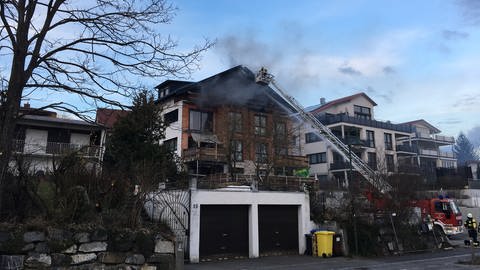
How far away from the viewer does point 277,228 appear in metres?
20.6

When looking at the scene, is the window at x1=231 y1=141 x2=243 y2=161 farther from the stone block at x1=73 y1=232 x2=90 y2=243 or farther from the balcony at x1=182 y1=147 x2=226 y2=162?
the stone block at x1=73 y1=232 x2=90 y2=243

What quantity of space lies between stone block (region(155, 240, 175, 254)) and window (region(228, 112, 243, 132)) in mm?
24184

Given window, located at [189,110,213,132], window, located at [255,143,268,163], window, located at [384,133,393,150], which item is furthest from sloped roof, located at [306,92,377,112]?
window, located at [255,143,268,163]

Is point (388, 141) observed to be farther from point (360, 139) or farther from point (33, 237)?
point (33, 237)

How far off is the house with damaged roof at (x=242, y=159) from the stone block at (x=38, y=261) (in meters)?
9.64

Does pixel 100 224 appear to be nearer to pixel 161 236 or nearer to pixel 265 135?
pixel 161 236

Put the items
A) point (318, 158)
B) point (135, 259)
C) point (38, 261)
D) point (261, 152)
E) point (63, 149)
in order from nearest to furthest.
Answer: point (38, 261), point (135, 259), point (63, 149), point (261, 152), point (318, 158)

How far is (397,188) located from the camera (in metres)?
23.0

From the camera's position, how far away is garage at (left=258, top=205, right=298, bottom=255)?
66.0 feet

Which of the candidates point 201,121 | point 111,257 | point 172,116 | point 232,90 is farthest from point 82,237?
point 172,116

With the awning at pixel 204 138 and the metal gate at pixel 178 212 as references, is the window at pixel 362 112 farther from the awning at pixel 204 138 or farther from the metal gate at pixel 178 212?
the metal gate at pixel 178 212

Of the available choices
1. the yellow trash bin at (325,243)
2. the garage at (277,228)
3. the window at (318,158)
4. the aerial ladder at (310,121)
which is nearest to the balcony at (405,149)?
the window at (318,158)

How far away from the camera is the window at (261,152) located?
113 feet

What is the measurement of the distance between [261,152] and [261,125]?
8.75ft
